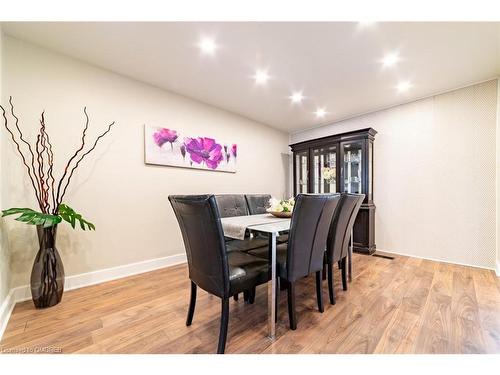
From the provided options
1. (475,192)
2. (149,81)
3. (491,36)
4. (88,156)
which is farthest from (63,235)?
(475,192)

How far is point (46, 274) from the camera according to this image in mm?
1804

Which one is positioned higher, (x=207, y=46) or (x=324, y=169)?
(x=207, y=46)

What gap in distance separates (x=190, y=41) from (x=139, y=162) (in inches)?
58.6

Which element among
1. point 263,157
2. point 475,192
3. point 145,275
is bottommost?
point 145,275

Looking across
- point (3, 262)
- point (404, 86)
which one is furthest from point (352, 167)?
point (3, 262)

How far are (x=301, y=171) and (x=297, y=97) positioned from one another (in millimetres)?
1691

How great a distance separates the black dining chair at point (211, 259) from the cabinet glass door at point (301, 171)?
10.1 ft

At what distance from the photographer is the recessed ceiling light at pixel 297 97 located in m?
3.01

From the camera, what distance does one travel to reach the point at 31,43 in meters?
2.00

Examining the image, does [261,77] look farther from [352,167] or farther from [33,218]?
[33,218]

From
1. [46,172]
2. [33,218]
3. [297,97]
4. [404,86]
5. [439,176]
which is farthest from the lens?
[297,97]

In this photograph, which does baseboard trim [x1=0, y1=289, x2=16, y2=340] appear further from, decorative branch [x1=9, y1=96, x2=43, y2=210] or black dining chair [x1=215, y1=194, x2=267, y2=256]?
black dining chair [x1=215, y1=194, x2=267, y2=256]

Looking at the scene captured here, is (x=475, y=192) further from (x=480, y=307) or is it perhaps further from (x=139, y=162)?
(x=139, y=162)

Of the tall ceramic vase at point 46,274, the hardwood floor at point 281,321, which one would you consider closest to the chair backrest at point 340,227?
the hardwood floor at point 281,321
